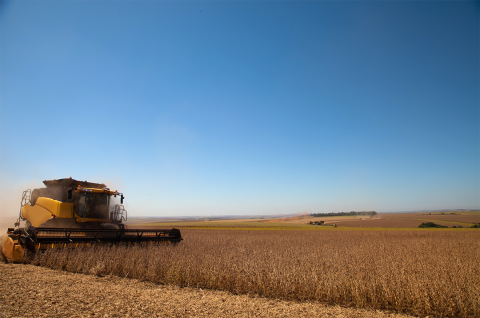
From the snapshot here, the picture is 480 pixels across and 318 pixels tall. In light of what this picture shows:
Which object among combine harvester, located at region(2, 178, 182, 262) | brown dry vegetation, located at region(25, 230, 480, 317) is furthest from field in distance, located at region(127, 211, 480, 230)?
brown dry vegetation, located at region(25, 230, 480, 317)

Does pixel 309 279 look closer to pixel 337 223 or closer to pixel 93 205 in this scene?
pixel 93 205

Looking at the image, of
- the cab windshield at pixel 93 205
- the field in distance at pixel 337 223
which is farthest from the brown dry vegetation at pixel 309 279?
the field in distance at pixel 337 223

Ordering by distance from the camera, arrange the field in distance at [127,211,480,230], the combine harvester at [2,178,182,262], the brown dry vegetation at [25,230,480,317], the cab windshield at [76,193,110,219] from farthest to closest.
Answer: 1. the field in distance at [127,211,480,230]
2. the cab windshield at [76,193,110,219]
3. the combine harvester at [2,178,182,262]
4. the brown dry vegetation at [25,230,480,317]

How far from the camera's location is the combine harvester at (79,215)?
10.5 meters

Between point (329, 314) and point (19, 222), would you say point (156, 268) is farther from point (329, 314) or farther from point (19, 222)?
point (19, 222)

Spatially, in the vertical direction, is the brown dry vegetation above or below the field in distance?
above

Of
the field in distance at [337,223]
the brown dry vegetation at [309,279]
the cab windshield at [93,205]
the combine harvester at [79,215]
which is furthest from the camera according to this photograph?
the field in distance at [337,223]

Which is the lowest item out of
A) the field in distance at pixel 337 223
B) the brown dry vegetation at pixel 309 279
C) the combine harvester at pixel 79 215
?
the field in distance at pixel 337 223

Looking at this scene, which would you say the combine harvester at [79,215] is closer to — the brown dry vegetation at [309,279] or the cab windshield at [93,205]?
the cab windshield at [93,205]

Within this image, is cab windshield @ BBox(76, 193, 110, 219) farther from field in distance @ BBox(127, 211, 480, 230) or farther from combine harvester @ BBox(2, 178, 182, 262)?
field in distance @ BBox(127, 211, 480, 230)

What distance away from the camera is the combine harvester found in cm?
1051

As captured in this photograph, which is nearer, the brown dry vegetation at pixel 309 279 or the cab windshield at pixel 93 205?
the brown dry vegetation at pixel 309 279

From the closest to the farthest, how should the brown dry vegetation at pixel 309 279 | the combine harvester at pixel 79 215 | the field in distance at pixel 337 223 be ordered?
1. the brown dry vegetation at pixel 309 279
2. the combine harvester at pixel 79 215
3. the field in distance at pixel 337 223

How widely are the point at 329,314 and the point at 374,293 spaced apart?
1.36 metres
